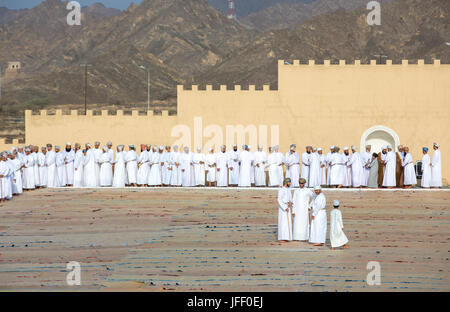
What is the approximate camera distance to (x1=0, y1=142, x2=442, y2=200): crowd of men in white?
22000mm

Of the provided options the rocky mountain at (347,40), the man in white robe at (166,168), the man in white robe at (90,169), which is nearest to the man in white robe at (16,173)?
the man in white robe at (90,169)

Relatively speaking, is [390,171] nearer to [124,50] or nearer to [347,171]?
[347,171]

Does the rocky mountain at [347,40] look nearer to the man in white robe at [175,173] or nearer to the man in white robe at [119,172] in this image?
the man in white robe at [175,173]

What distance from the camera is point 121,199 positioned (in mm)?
19750

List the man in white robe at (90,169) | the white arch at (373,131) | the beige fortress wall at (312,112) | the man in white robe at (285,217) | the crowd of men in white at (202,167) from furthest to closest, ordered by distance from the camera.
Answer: the beige fortress wall at (312,112) → the white arch at (373,131) → the man in white robe at (90,169) → the crowd of men in white at (202,167) → the man in white robe at (285,217)

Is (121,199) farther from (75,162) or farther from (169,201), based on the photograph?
(75,162)

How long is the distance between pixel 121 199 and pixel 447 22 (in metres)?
89.0

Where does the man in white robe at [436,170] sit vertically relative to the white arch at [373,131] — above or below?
below

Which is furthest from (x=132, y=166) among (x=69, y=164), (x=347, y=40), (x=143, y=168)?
(x=347, y=40)

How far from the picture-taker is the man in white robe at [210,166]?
23297 mm

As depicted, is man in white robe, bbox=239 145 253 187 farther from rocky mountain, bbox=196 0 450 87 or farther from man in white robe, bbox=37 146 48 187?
rocky mountain, bbox=196 0 450 87

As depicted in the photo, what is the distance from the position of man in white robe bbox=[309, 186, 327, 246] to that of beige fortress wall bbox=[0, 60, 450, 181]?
13123mm

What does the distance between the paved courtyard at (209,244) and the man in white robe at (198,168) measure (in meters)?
2.72
